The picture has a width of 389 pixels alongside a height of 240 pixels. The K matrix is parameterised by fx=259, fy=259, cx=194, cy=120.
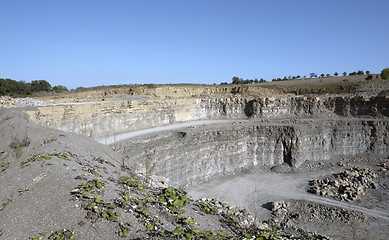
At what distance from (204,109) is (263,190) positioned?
39.5 ft

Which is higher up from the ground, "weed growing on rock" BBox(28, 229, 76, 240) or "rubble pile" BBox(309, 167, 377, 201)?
"weed growing on rock" BBox(28, 229, 76, 240)

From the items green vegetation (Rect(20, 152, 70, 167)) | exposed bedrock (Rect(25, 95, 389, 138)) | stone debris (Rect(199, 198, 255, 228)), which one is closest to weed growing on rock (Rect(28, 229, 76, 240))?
green vegetation (Rect(20, 152, 70, 167))

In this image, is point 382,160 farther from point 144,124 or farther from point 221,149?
point 144,124

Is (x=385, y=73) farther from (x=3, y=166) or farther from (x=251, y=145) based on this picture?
(x=3, y=166)

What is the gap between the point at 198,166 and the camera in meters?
19.6

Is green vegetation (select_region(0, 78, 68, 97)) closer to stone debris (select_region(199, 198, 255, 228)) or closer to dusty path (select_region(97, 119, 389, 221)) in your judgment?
dusty path (select_region(97, 119, 389, 221))

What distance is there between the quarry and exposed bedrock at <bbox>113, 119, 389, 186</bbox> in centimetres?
9

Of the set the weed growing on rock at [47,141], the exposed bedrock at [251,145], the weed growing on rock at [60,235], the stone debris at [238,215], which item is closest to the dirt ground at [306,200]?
the exposed bedrock at [251,145]

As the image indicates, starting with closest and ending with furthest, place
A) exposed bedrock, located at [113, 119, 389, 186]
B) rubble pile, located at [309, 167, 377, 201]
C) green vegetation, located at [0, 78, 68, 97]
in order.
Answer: rubble pile, located at [309, 167, 377, 201], exposed bedrock, located at [113, 119, 389, 186], green vegetation, located at [0, 78, 68, 97]

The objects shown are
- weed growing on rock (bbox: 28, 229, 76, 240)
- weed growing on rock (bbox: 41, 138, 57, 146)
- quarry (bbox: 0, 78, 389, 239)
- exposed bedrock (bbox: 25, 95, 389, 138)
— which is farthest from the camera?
exposed bedrock (bbox: 25, 95, 389, 138)

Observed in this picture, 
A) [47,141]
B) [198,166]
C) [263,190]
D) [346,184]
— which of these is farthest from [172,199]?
[346,184]

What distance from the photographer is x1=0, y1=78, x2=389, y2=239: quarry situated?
5.86 meters

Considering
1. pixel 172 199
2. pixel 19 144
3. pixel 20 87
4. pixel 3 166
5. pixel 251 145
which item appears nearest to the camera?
pixel 172 199

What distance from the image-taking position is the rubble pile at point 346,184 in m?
17.1
